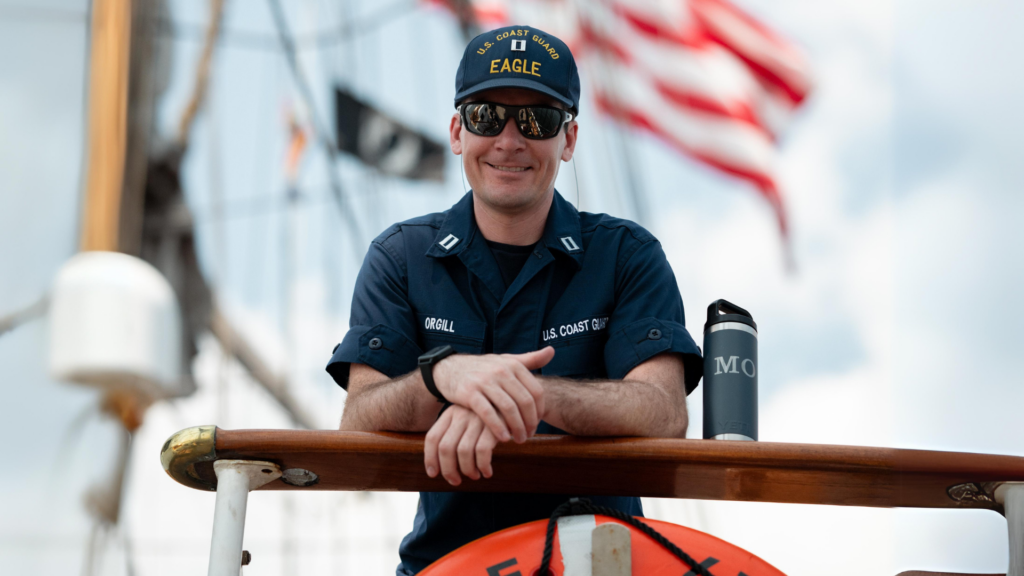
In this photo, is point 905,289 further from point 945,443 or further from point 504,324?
point 504,324

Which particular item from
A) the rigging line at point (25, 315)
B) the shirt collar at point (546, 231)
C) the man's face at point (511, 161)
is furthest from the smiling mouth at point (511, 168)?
the rigging line at point (25, 315)

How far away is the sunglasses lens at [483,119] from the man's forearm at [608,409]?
56cm

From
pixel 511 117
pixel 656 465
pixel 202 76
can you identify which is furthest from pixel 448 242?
pixel 202 76

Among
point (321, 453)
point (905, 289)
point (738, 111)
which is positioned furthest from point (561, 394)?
point (738, 111)

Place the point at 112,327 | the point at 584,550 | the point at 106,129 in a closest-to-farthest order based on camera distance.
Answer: the point at 584,550
the point at 112,327
the point at 106,129

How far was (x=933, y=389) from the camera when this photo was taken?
111 centimetres

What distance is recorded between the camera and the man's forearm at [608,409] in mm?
1468

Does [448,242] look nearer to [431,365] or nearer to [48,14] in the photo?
Result: [431,365]

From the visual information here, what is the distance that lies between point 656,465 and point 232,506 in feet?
1.90

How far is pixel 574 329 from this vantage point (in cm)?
192

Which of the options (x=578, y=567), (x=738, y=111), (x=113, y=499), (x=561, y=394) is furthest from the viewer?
(x=738, y=111)

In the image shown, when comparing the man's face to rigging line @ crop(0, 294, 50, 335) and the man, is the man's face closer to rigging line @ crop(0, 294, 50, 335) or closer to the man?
the man

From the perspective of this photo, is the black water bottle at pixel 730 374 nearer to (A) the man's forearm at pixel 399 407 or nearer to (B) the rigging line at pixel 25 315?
(A) the man's forearm at pixel 399 407

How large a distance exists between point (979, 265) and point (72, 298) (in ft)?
13.2
